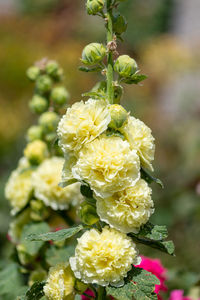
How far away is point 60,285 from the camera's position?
0.92m

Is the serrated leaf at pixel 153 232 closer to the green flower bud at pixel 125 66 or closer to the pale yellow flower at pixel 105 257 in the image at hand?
the pale yellow flower at pixel 105 257

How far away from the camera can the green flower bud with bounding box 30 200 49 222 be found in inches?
56.6

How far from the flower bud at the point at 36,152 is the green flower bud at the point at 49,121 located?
0.16 ft

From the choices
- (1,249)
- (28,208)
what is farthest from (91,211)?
(1,249)

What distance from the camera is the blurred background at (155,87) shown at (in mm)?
2836

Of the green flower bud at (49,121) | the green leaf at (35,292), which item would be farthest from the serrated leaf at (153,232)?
the green flower bud at (49,121)

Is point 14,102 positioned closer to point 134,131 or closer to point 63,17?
point 134,131

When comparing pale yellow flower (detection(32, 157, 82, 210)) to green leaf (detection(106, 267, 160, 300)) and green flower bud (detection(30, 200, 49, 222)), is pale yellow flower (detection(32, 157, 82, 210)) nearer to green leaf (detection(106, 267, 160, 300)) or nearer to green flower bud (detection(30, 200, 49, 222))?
green flower bud (detection(30, 200, 49, 222))

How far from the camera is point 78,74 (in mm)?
5543

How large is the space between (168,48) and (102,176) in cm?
502

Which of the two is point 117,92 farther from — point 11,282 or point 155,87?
point 155,87

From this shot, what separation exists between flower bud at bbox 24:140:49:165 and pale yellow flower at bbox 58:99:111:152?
541 millimetres

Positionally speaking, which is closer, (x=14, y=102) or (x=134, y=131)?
(x=134, y=131)

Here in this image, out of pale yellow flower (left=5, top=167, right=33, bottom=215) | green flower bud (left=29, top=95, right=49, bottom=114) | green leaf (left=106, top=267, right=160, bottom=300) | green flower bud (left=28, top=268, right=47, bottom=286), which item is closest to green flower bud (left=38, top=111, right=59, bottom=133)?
green flower bud (left=29, top=95, right=49, bottom=114)
